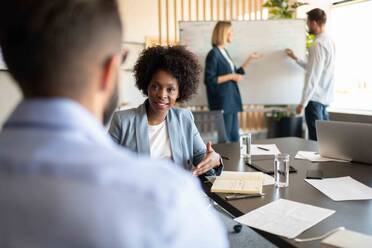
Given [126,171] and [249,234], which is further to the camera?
[249,234]

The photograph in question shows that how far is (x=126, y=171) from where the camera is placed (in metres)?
0.44

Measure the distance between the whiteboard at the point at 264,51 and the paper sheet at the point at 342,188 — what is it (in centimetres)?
248

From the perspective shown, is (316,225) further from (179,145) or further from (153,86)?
(153,86)

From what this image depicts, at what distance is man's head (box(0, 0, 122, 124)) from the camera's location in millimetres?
478

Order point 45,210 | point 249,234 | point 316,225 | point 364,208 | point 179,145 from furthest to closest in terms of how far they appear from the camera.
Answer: point 249,234
point 179,145
point 364,208
point 316,225
point 45,210

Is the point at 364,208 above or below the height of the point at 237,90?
below

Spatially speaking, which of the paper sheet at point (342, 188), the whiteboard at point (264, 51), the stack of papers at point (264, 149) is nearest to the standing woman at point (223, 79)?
the whiteboard at point (264, 51)

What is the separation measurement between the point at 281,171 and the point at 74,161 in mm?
1338

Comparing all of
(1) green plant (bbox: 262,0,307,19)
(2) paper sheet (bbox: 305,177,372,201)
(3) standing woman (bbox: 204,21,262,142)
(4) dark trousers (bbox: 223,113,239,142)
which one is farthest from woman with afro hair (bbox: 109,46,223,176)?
(1) green plant (bbox: 262,0,307,19)

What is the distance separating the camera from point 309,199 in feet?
4.33

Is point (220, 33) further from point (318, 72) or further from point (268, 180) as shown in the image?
point (268, 180)

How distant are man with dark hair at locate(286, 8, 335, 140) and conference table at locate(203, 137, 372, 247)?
1.58 metres

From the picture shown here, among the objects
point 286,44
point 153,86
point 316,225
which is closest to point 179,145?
point 153,86

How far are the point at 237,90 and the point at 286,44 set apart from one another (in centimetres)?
79
